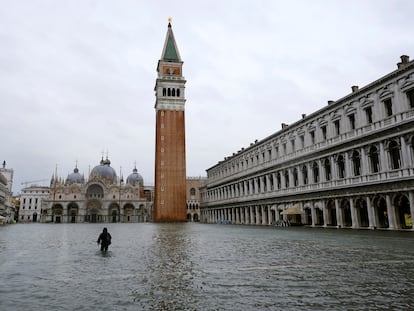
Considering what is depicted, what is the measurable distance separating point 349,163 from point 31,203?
4533 inches

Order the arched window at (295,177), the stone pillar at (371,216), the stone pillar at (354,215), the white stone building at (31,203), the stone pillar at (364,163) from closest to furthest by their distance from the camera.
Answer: the stone pillar at (371,216), the stone pillar at (364,163), the stone pillar at (354,215), the arched window at (295,177), the white stone building at (31,203)

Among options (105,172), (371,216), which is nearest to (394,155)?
(371,216)

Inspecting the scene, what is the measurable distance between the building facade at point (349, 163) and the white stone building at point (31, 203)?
95.4 m

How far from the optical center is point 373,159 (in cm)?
2809

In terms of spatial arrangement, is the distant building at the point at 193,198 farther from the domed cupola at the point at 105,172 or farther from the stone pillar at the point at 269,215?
the stone pillar at the point at 269,215

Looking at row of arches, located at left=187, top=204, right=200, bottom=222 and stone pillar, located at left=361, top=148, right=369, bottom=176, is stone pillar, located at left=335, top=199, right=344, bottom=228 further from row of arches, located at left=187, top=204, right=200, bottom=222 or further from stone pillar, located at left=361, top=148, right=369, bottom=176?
row of arches, located at left=187, top=204, right=200, bottom=222

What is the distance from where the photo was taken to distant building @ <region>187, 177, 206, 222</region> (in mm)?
95562

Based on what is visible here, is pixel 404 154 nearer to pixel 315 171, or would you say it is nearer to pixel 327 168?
pixel 327 168

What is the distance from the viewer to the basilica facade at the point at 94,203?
95.0m

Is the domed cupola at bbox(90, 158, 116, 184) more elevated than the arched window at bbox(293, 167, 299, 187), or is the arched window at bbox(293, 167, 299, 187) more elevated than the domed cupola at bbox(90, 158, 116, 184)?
the domed cupola at bbox(90, 158, 116, 184)

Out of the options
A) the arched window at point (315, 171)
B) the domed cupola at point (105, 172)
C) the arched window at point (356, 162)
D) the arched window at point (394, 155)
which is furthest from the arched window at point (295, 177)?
the domed cupola at point (105, 172)

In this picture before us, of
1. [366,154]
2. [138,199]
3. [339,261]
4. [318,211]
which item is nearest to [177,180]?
[138,199]

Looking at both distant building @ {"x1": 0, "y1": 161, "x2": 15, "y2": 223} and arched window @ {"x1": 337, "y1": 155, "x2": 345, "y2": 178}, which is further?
distant building @ {"x1": 0, "y1": 161, "x2": 15, "y2": 223}

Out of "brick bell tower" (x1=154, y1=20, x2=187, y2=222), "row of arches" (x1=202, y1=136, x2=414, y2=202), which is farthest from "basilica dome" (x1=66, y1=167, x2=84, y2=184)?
"row of arches" (x1=202, y1=136, x2=414, y2=202)
